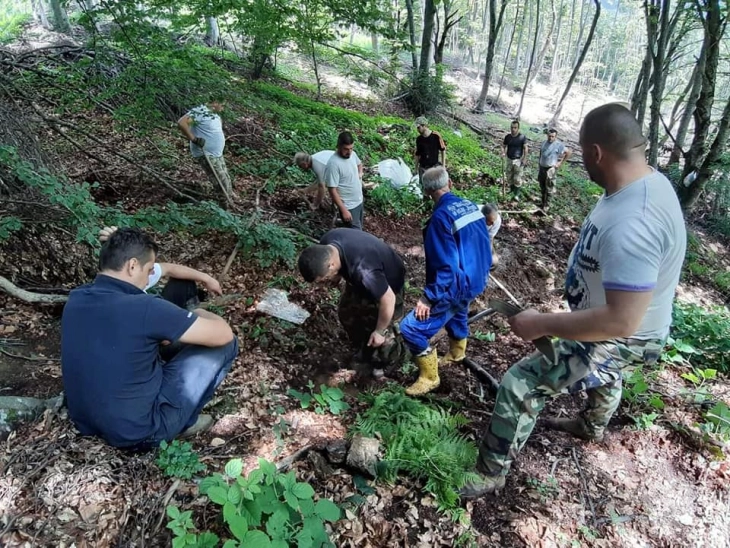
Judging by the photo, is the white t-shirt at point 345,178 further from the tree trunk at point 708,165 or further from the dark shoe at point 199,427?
the tree trunk at point 708,165

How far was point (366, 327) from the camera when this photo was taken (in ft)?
13.6

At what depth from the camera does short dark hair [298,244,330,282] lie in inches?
124

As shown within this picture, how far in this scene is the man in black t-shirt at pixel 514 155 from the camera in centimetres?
1077

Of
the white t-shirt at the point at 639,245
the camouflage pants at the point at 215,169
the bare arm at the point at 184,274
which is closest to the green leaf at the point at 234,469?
the bare arm at the point at 184,274

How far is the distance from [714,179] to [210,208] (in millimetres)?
17708

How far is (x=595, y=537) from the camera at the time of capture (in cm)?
259

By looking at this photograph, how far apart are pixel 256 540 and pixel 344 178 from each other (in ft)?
16.1

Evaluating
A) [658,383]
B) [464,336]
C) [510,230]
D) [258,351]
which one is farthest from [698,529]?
[510,230]

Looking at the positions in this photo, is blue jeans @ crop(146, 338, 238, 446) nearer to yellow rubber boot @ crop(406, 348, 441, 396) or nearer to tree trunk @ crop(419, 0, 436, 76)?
yellow rubber boot @ crop(406, 348, 441, 396)

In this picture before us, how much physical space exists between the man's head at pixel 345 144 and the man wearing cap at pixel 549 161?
6516mm

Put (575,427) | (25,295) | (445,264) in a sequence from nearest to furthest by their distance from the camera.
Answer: (575,427) → (445,264) → (25,295)

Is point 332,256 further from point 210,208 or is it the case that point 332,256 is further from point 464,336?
point 210,208

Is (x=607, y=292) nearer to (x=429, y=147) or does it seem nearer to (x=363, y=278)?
(x=363, y=278)

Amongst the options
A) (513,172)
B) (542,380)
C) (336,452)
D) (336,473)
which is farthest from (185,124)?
(513,172)
